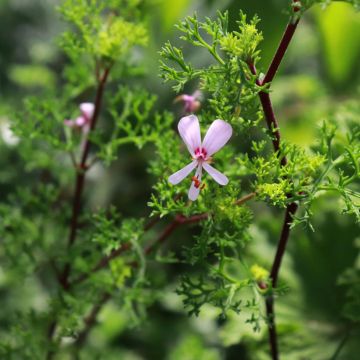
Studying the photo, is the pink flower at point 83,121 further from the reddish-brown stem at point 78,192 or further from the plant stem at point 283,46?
the plant stem at point 283,46

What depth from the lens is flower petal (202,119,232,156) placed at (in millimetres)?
905

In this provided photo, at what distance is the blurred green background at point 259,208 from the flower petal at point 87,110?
0.18m

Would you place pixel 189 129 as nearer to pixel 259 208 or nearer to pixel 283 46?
pixel 283 46

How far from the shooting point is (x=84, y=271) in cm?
131

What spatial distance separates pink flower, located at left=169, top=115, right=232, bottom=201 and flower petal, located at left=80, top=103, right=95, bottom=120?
1.52 ft

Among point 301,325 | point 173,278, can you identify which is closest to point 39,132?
point 301,325

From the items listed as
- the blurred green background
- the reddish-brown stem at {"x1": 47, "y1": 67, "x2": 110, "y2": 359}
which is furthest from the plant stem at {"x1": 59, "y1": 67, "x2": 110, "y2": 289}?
the blurred green background

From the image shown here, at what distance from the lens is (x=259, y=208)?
7.48ft

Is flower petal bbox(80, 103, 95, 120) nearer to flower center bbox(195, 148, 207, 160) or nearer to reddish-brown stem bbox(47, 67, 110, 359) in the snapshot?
reddish-brown stem bbox(47, 67, 110, 359)

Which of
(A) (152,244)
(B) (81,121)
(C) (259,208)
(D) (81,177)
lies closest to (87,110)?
(B) (81,121)

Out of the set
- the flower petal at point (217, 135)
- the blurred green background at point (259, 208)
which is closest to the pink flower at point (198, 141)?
the flower petal at point (217, 135)

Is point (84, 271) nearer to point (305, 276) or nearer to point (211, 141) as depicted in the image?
point (211, 141)

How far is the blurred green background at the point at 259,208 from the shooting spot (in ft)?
5.24

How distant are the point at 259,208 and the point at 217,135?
1.39m
